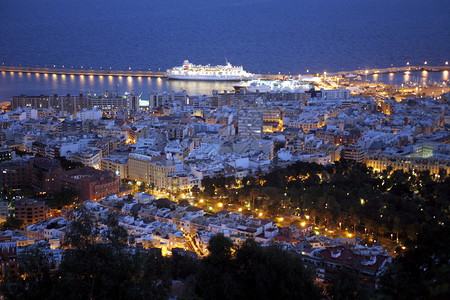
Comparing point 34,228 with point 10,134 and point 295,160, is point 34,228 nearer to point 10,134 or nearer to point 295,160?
point 295,160

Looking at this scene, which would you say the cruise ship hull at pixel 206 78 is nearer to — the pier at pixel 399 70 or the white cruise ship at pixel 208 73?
the white cruise ship at pixel 208 73

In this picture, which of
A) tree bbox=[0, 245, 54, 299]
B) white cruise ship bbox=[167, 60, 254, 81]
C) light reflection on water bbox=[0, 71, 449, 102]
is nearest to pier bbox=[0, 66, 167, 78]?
light reflection on water bbox=[0, 71, 449, 102]

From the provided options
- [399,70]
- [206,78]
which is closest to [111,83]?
[206,78]

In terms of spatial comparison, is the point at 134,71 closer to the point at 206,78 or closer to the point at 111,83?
the point at 111,83

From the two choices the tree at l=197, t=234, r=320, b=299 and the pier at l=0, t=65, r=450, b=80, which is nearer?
the tree at l=197, t=234, r=320, b=299

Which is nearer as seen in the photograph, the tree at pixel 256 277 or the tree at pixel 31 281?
the tree at pixel 31 281

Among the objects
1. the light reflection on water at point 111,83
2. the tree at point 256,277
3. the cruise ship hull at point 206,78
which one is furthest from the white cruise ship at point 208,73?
the tree at point 256,277

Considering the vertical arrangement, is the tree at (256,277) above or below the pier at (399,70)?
below

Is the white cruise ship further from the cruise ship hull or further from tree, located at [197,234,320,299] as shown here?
tree, located at [197,234,320,299]
